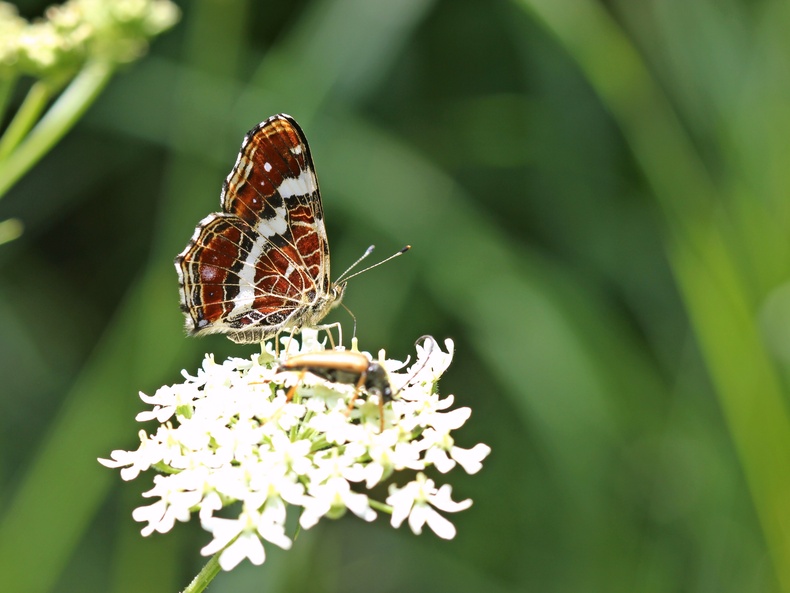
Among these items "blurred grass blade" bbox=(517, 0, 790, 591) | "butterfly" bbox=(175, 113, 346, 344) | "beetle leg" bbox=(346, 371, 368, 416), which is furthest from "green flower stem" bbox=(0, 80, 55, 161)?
"blurred grass blade" bbox=(517, 0, 790, 591)

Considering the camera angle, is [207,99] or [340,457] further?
[207,99]

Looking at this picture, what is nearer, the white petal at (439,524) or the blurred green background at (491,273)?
the white petal at (439,524)

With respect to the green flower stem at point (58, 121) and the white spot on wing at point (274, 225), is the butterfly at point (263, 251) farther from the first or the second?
the green flower stem at point (58, 121)

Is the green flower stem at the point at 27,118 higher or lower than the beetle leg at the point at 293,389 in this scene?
higher

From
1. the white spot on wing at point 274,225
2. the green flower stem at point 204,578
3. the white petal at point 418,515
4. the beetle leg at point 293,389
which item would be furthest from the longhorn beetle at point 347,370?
the white spot on wing at point 274,225

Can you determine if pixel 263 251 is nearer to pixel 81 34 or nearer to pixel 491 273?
pixel 81 34

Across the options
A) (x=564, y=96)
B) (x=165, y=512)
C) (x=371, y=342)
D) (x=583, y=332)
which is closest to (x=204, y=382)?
(x=165, y=512)

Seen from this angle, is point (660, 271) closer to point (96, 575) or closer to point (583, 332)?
point (583, 332)
